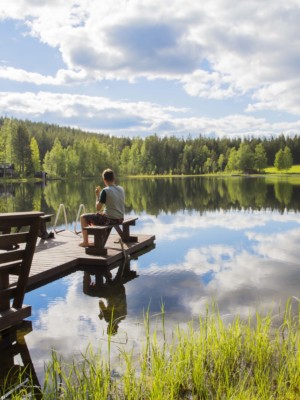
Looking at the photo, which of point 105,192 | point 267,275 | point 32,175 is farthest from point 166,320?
point 32,175

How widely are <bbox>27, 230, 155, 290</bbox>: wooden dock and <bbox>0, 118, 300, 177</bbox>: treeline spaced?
88690 mm

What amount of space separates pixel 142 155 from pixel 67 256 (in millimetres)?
131055

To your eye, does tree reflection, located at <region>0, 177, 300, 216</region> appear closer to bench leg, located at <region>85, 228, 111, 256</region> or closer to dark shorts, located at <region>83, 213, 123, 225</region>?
dark shorts, located at <region>83, 213, 123, 225</region>

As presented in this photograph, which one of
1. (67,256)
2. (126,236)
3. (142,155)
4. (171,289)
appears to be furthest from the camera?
(142,155)

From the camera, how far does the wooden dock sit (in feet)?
32.0

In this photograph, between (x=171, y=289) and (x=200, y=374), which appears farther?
(x=171, y=289)

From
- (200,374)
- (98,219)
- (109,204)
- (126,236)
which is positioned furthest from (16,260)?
(126,236)

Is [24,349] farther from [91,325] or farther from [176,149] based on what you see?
[176,149]

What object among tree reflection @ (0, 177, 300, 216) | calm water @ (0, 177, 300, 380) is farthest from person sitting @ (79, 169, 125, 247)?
tree reflection @ (0, 177, 300, 216)

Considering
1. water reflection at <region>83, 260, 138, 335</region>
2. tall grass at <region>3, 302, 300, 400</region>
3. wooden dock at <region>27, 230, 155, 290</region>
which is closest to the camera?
tall grass at <region>3, 302, 300, 400</region>

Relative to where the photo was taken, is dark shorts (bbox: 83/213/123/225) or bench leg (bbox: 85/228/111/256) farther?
dark shorts (bbox: 83/213/123/225)

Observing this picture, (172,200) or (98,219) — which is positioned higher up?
(98,219)

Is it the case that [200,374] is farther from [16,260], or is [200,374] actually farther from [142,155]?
[142,155]

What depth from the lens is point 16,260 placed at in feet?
19.8
